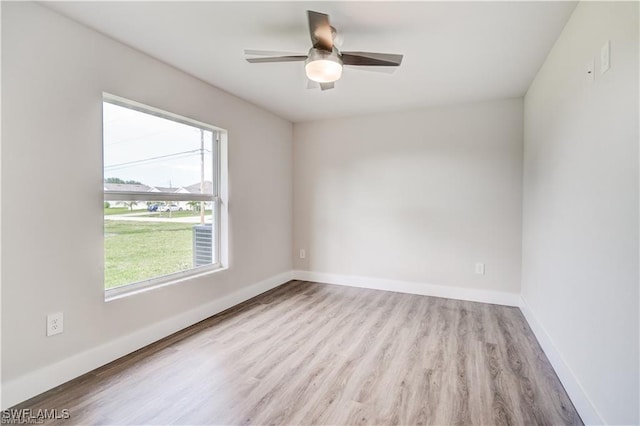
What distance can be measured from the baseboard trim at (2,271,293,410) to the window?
1.17 feet

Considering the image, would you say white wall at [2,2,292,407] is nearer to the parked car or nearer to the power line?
the power line

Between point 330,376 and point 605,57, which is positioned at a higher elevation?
point 605,57

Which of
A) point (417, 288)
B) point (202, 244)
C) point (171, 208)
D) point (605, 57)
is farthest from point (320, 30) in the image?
point (417, 288)

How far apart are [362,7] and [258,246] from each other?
2831 mm

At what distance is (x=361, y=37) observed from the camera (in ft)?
7.33

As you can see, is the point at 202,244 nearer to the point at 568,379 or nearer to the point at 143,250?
the point at 143,250

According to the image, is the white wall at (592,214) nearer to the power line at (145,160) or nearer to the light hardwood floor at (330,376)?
the light hardwood floor at (330,376)

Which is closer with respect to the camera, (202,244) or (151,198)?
(151,198)

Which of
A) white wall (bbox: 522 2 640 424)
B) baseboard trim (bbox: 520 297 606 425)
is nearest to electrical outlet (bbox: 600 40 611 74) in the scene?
white wall (bbox: 522 2 640 424)

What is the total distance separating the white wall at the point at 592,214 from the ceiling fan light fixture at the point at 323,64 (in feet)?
4.58

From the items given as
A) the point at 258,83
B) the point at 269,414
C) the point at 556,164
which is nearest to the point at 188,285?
the point at 269,414

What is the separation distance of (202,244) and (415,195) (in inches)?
103

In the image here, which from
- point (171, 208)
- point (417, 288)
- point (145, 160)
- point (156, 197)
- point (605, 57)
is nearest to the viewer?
point (605, 57)

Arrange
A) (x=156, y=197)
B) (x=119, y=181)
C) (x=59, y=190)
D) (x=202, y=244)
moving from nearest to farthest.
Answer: (x=59, y=190) → (x=119, y=181) → (x=156, y=197) → (x=202, y=244)
